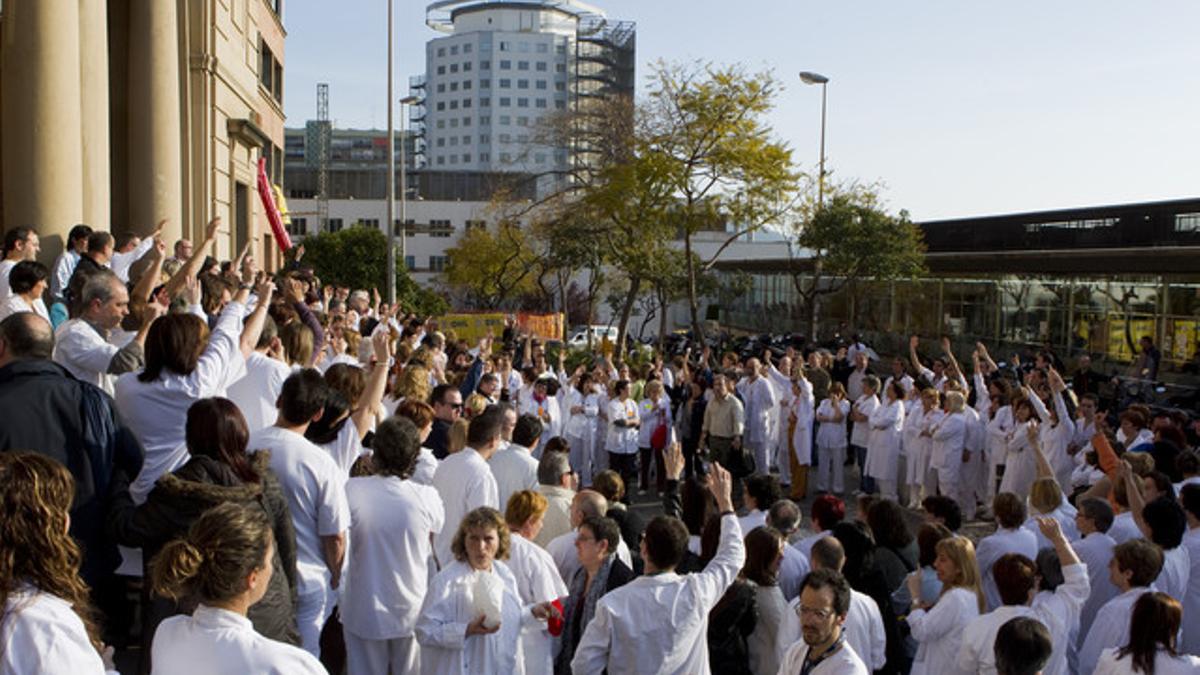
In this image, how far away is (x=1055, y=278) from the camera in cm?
2797

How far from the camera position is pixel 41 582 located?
124 inches

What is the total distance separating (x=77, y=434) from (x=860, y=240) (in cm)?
2895

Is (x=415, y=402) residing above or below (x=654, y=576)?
above

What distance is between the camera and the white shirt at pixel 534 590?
5789 mm

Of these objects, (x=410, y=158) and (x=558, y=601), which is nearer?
(x=558, y=601)

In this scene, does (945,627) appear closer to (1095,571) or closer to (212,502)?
(1095,571)

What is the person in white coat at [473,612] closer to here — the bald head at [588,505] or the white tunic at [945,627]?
the bald head at [588,505]

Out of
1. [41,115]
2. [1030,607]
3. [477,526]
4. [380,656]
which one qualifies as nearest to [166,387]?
[477,526]

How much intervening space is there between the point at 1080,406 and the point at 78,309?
38.4 feet

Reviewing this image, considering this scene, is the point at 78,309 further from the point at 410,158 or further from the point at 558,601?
the point at 410,158

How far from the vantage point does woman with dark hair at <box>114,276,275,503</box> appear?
546cm

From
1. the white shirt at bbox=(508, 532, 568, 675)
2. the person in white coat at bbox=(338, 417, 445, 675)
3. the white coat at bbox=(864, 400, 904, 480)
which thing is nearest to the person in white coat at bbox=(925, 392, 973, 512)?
the white coat at bbox=(864, 400, 904, 480)

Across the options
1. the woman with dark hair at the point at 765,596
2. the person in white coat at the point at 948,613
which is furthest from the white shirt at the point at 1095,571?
the woman with dark hair at the point at 765,596

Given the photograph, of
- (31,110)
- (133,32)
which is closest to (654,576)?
(31,110)
